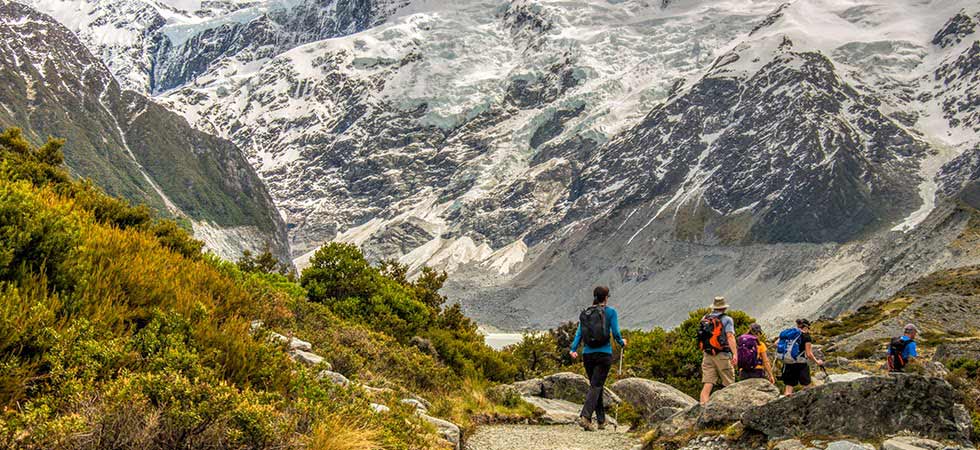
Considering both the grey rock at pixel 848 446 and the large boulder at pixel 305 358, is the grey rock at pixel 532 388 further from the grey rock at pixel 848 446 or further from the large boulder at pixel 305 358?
the grey rock at pixel 848 446

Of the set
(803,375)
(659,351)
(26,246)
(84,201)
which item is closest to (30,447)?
(26,246)

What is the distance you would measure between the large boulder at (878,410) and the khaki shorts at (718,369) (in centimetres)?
494

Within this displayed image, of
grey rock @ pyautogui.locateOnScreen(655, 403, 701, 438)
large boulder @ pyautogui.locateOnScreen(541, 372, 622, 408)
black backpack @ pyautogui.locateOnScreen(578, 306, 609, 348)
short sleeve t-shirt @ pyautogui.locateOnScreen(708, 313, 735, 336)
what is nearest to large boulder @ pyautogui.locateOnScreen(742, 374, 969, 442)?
grey rock @ pyautogui.locateOnScreen(655, 403, 701, 438)

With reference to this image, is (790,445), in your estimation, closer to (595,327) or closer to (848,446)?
(848,446)

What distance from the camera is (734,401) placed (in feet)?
30.6

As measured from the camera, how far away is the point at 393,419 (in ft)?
25.0

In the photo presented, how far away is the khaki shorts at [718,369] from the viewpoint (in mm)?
12750

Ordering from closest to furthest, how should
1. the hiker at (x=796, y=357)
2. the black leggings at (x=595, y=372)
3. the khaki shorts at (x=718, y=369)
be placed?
the black leggings at (x=595, y=372), the khaki shorts at (x=718, y=369), the hiker at (x=796, y=357)

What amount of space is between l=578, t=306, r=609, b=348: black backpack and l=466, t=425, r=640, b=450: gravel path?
1.78 metres

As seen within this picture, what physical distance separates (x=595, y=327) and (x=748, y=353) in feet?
11.9

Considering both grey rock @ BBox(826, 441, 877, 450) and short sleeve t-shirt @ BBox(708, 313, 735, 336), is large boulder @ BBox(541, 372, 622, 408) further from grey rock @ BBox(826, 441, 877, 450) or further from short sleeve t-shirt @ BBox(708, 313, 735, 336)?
grey rock @ BBox(826, 441, 877, 450)

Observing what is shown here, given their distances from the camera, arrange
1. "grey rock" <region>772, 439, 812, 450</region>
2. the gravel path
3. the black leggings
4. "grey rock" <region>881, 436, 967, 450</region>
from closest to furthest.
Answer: "grey rock" <region>881, 436, 967, 450</region> → "grey rock" <region>772, 439, 812, 450</region> → the gravel path → the black leggings

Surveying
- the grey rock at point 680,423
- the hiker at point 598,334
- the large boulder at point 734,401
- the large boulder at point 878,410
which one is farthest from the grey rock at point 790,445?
the hiker at point 598,334

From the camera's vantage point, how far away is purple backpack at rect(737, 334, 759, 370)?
533 inches
